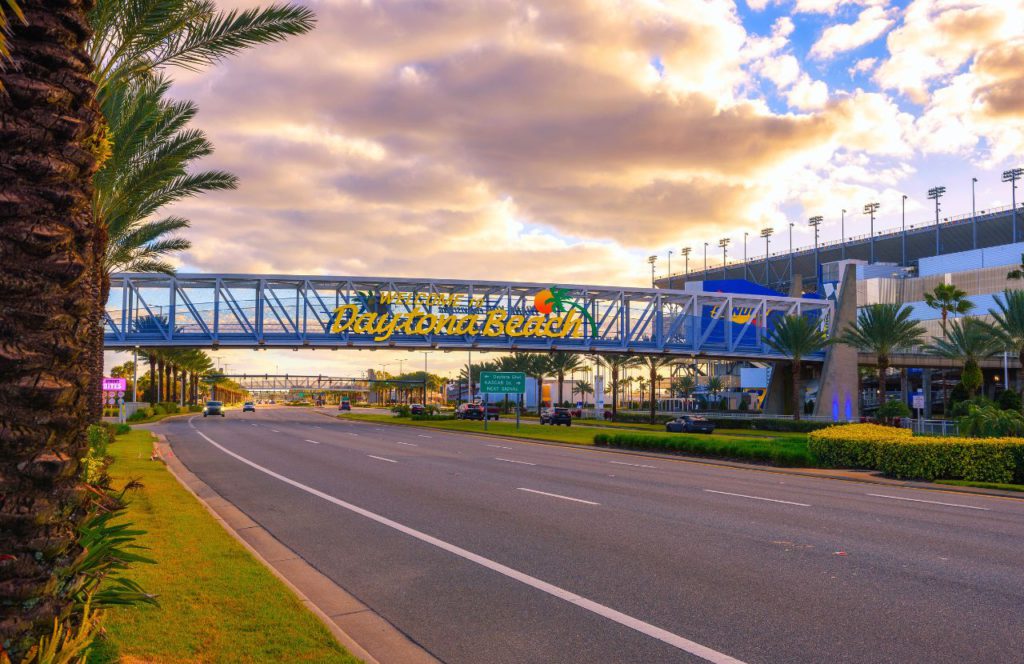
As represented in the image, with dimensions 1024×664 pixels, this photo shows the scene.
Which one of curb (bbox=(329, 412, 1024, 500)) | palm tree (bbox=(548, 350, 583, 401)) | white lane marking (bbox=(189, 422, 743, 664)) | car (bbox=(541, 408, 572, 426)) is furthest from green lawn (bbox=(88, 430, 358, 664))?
palm tree (bbox=(548, 350, 583, 401))

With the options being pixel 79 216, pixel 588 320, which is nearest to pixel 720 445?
pixel 79 216

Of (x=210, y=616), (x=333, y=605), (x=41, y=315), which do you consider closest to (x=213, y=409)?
(x=333, y=605)

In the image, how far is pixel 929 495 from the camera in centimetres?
1838

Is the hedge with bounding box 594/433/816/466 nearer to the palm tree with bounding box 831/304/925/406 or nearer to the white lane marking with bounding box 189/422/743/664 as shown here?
the white lane marking with bounding box 189/422/743/664

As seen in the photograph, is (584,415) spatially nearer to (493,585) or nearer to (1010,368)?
(1010,368)

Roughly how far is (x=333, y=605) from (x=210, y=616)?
140 centimetres

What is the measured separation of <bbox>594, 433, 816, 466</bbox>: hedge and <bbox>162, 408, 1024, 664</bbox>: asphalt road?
21.4 ft

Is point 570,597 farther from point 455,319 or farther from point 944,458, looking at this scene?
point 455,319

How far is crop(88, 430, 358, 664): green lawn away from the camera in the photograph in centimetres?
611

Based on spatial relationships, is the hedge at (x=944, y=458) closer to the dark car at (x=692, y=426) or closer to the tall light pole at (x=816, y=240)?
the dark car at (x=692, y=426)

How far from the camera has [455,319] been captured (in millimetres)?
65438

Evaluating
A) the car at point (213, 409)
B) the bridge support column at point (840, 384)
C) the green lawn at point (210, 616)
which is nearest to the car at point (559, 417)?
the bridge support column at point (840, 384)

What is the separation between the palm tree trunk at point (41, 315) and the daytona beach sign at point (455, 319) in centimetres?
6019

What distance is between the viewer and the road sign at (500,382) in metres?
53.9
